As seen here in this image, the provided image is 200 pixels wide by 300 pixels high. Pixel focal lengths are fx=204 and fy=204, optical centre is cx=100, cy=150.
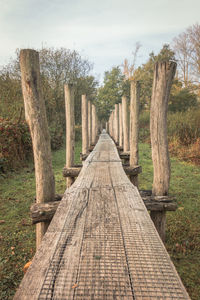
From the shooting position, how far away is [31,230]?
3.77 metres

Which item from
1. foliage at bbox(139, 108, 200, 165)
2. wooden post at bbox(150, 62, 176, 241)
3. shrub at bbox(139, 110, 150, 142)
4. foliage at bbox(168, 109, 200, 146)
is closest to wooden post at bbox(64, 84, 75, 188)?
wooden post at bbox(150, 62, 176, 241)

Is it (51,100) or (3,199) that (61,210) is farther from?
(51,100)

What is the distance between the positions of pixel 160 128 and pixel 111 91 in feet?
109

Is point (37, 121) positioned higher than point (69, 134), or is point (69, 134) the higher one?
→ point (37, 121)

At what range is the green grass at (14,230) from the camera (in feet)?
8.54

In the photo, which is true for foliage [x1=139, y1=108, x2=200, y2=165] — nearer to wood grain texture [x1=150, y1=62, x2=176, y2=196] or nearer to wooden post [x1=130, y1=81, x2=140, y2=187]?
wooden post [x1=130, y1=81, x2=140, y2=187]

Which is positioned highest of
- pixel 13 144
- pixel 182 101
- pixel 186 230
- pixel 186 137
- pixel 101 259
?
pixel 182 101

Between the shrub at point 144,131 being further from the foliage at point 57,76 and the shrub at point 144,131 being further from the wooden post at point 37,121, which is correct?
the wooden post at point 37,121

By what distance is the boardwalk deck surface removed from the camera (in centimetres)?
96

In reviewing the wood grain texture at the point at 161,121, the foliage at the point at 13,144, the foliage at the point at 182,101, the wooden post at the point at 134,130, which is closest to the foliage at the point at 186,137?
the wooden post at the point at 134,130

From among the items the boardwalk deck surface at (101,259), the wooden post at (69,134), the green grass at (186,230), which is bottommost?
Result: the green grass at (186,230)

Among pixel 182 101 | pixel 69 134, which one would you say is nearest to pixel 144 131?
pixel 182 101

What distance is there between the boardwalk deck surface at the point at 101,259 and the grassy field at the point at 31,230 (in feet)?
5.01

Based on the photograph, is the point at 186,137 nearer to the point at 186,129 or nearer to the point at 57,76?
the point at 186,129
